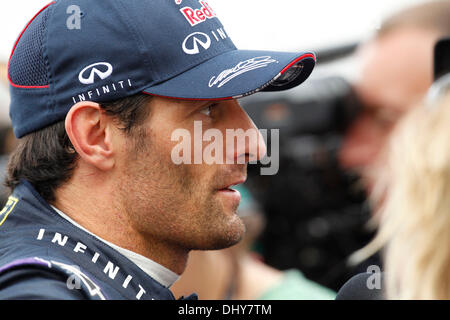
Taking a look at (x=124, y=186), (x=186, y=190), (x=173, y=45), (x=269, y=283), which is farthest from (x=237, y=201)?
(x=269, y=283)

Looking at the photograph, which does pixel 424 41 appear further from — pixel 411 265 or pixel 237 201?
pixel 411 265

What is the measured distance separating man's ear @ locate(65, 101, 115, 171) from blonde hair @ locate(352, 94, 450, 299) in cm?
71

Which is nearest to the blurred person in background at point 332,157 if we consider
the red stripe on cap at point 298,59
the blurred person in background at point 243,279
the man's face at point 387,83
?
the man's face at point 387,83

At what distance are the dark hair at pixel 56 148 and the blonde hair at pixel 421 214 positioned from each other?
0.66 m

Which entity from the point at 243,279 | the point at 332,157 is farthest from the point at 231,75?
the point at 332,157

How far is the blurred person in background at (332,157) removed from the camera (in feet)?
11.5

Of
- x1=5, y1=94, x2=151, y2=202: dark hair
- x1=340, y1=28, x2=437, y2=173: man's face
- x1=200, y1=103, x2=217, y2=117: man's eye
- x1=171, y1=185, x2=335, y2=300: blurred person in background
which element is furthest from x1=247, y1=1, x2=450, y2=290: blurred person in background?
x1=5, y1=94, x2=151, y2=202: dark hair

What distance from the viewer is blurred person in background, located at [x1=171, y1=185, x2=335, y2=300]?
2.65 m

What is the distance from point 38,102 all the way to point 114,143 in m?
0.22

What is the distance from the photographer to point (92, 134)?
1.57m

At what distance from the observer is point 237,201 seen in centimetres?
165

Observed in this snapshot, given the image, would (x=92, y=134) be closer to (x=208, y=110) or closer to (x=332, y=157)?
(x=208, y=110)

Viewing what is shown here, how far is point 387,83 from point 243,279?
54.9 inches
